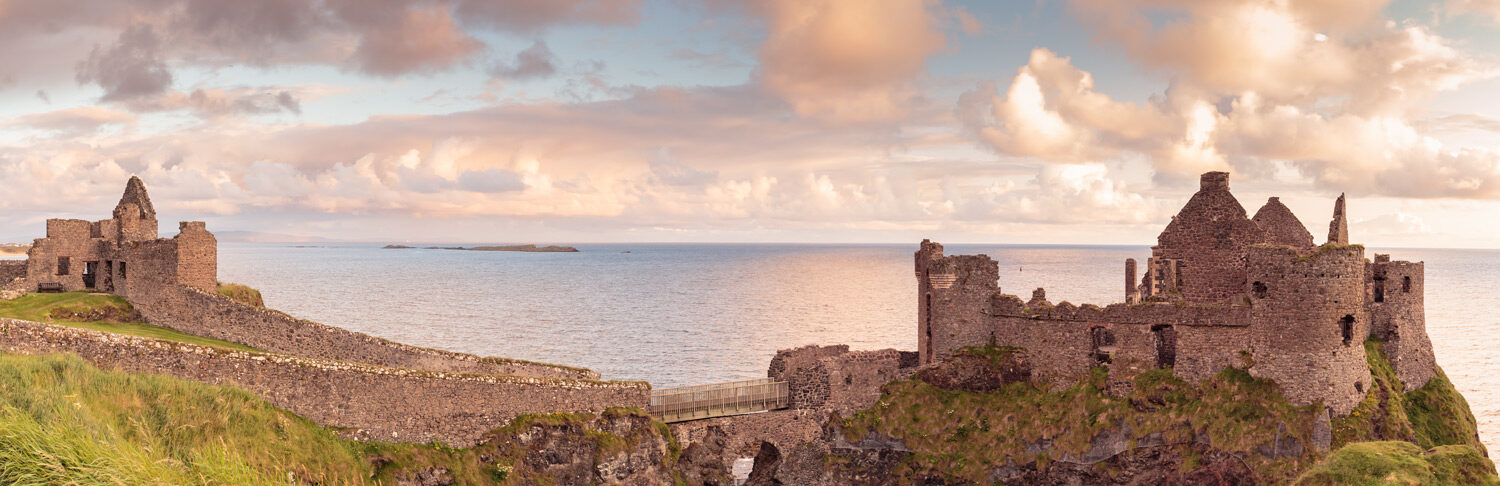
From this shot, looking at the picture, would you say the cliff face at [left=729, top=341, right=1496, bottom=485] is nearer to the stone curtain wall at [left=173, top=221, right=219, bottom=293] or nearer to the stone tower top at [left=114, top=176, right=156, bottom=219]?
the stone curtain wall at [left=173, top=221, right=219, bottom=293]

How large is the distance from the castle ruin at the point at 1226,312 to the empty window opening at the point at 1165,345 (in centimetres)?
4

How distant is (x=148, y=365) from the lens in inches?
952

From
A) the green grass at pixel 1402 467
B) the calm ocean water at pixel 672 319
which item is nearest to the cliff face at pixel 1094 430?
the green grass at pixel 1402 467

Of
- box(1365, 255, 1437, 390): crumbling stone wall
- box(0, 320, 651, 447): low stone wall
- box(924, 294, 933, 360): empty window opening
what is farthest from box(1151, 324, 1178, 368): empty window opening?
box(0, 320, 651, 447): low stone wall

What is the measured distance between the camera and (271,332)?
1293 inches

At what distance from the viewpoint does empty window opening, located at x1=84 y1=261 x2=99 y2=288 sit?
40.7 m

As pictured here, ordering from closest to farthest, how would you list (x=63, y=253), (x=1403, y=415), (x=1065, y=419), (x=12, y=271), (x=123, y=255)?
(x=1403, y=415) < (x=1065, y=419) < (x=123, y=255) < (x=63, y=253) < (x=12, y=271)

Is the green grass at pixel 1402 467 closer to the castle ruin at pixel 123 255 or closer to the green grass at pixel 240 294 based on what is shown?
the castle ruin at pixel 123 255

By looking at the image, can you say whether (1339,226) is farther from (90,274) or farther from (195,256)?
(90,274)

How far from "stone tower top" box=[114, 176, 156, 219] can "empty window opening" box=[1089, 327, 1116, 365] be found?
1852 inches

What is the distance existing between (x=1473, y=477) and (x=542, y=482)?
24.5 m

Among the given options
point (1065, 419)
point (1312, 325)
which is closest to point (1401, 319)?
point (1312, 325)

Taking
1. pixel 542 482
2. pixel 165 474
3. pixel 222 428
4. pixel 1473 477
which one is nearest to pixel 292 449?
pixel 222 428

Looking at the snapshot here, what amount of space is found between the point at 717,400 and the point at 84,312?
83.7ft
